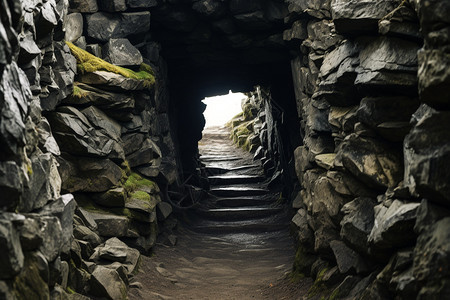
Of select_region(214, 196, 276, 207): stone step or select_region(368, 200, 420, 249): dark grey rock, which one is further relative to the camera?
select_region(214, 196, 276, 207): stone step

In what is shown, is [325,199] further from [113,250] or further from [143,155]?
[143,155]

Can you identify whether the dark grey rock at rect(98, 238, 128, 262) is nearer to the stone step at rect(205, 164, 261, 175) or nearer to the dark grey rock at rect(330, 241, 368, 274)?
the dark grey rock at rect(330, 241, 368, 274)

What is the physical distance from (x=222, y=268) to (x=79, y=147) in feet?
17.6

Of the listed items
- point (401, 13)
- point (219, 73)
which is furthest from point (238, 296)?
point (219, 73)

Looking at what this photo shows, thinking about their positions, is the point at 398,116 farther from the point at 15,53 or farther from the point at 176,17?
the point at 176,17

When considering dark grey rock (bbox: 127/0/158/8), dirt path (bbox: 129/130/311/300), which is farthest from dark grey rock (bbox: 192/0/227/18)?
dirt path (bbox: 129/130/311/300)

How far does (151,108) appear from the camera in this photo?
52.5 feet

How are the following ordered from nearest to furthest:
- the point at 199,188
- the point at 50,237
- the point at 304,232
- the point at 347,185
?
the point at 50,237 → the point at 347,185 → the point at 304,232 → the point at 199,188

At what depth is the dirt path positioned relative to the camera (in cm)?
1121

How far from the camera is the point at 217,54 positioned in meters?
18.6

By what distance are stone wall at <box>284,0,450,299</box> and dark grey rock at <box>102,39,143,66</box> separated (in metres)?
5.54

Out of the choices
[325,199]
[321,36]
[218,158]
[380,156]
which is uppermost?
[321,36]

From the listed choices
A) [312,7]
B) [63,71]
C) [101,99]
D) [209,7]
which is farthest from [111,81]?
[312,7]

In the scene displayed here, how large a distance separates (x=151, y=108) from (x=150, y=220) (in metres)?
4.18
